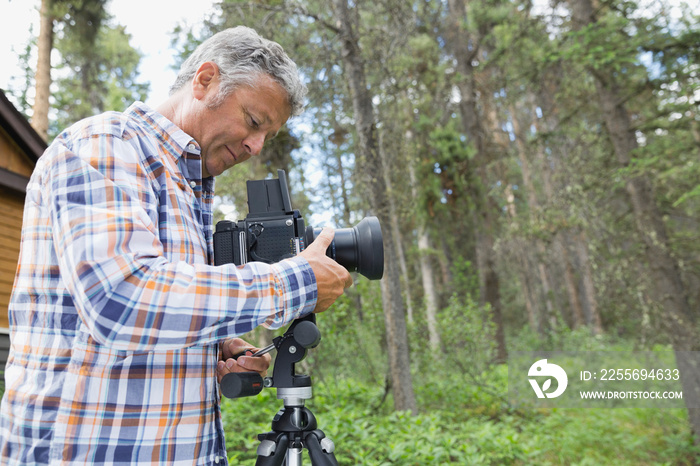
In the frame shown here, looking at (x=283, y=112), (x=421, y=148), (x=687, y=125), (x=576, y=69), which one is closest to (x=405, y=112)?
(x=421, y=148)

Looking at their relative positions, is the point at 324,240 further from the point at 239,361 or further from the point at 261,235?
the point at 239,361

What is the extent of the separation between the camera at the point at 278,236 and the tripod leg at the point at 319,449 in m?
0.50

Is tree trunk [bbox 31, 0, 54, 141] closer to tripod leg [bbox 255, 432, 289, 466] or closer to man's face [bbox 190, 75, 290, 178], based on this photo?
man's face [bbox 190, 75, 290, 178]

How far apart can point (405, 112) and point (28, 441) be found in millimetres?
10759

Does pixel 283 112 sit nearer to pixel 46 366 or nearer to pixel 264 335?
pixel 46 366

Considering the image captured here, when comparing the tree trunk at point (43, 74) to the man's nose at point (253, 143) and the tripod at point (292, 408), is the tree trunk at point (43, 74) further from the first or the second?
the tripod at point (292, 408)

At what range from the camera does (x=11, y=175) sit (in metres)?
5.97

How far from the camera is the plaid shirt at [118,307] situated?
3.13ft

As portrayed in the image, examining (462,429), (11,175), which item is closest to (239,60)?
(462,429)

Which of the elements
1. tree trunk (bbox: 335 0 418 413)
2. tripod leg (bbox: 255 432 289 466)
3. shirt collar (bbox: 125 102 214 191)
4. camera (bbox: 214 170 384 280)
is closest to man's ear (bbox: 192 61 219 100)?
shirt collar (bbox: 125 102 214 191)

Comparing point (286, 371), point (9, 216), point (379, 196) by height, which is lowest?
point (286, 371)

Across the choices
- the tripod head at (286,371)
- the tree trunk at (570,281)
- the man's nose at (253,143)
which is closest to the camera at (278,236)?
the man's nose at (253,143)

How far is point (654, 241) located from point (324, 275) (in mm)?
6222

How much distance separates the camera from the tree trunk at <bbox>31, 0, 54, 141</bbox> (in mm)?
8828
